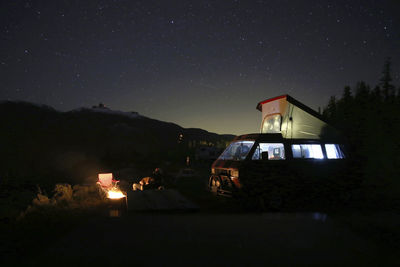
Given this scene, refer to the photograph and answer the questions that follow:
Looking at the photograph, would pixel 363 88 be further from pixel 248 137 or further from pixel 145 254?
pixel 145 254

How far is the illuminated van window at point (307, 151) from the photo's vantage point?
9727 millimetres

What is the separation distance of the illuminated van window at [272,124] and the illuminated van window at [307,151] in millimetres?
1274

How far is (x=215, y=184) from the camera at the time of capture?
10039 millimetres

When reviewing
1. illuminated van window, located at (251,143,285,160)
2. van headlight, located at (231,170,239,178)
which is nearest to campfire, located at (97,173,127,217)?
van headlight, located at (231,170,239,178)

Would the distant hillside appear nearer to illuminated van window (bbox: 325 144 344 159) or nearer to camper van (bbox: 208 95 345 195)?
camper van (bbox: 208 95 345 195)

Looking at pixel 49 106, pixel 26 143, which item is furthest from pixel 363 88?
pixel 49 106

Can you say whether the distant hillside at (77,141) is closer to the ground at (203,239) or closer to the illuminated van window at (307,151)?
the illuminated van window at (307,151)

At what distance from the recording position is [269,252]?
189 inches

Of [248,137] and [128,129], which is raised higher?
[128,129]

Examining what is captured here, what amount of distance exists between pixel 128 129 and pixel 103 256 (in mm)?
107645

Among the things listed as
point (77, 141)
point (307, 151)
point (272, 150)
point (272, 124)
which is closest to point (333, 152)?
point (307, 151)

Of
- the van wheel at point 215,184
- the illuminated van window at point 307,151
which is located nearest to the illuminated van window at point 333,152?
the illuminated van window at point 307,151

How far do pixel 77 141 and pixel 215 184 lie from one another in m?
86.2

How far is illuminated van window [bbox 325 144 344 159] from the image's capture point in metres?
10.1
